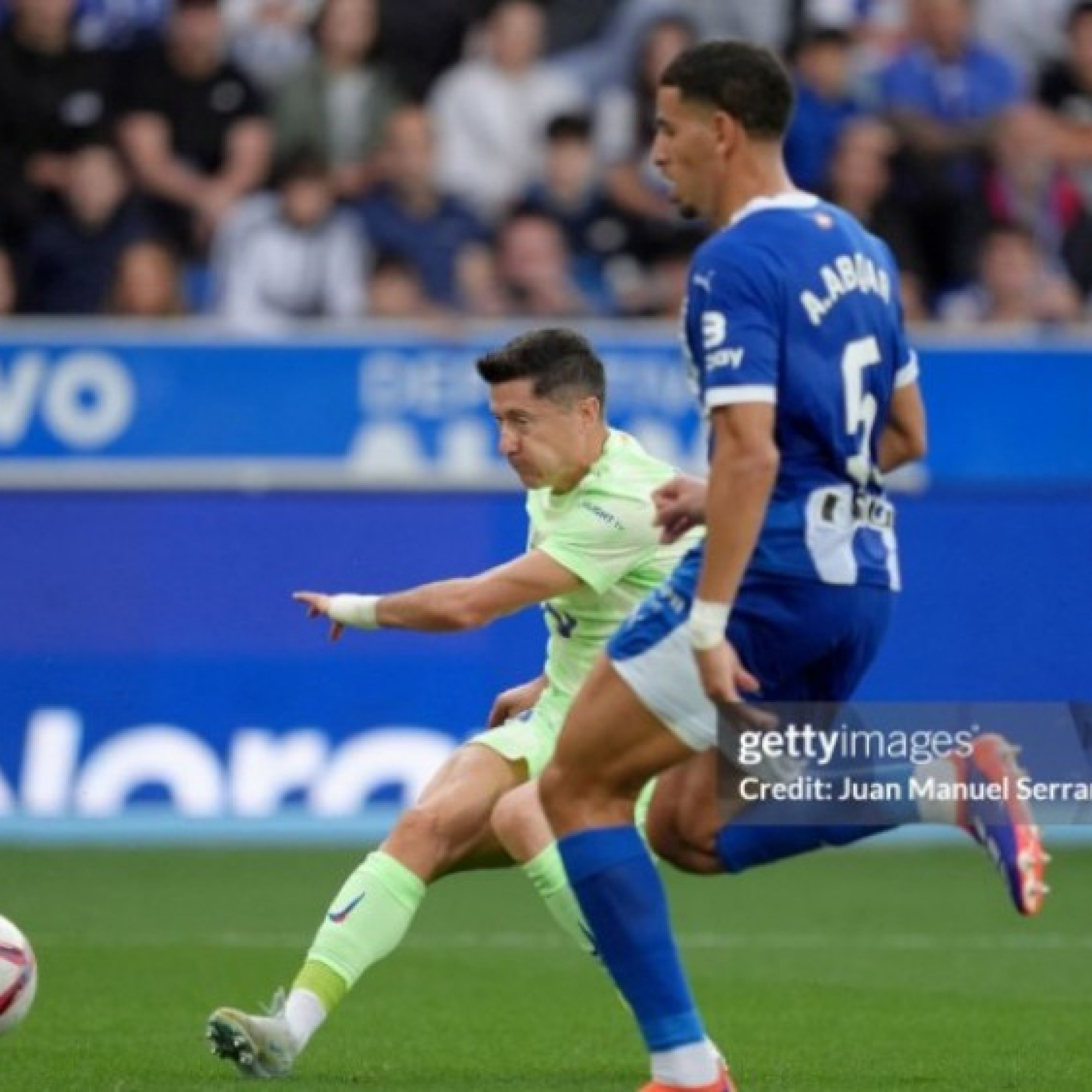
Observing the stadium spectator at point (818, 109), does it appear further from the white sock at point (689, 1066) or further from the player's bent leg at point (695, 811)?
the white sock at point (689, 1066)

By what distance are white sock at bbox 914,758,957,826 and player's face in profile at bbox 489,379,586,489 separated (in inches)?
60.4

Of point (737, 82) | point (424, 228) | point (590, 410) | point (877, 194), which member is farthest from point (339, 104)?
point (737, 82)

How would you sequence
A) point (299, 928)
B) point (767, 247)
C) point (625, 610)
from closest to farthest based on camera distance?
point (767, 247)
point (625, 610)
point (299, 928)

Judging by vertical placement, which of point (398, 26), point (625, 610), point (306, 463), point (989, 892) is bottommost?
point (989, 892)

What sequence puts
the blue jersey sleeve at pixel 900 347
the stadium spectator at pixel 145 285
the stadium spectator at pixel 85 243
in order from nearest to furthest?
1. the blue jersey sleeve at pixel 900 347
2. the stadium spectator at pixel 145 285
3. the stadium spectator at pixel 85 243

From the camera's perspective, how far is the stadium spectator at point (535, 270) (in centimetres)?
1708

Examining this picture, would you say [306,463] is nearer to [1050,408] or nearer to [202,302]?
[202,302]

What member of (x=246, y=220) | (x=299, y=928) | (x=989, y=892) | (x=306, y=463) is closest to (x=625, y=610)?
(x=299, y=928)

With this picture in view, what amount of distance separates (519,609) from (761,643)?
144 cm

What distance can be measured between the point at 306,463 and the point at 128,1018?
7.09 meters

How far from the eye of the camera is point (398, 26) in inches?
707

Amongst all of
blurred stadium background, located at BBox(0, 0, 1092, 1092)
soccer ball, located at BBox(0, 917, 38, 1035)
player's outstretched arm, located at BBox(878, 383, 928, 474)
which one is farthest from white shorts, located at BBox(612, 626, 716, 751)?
soccer ball, located at BBox(0, 917, 38, 1035)

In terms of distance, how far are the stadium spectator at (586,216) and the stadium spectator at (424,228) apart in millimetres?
477

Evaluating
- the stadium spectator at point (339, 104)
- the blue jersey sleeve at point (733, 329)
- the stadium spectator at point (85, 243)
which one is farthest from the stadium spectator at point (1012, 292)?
the blue jersey sleeve at point (733, 329)
